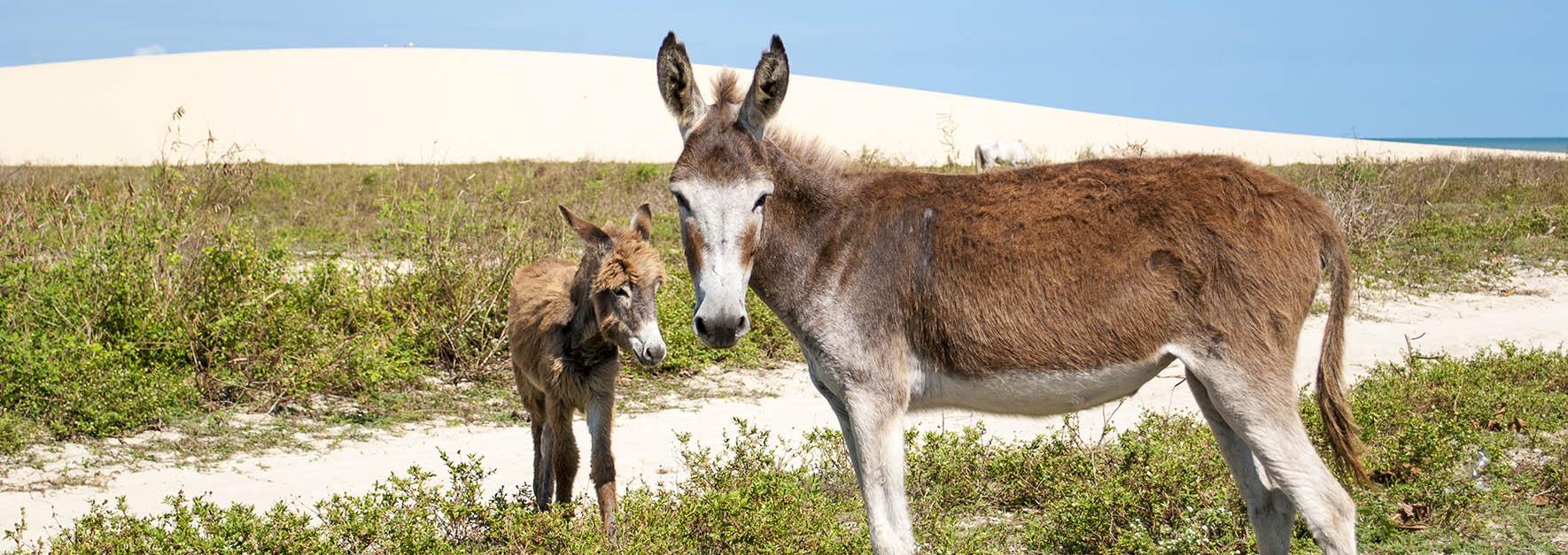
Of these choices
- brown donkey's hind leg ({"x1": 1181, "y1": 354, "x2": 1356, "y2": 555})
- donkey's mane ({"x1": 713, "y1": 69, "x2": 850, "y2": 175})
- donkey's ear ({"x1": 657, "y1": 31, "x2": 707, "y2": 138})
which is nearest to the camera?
brown donkey's hind leg ({"x1": 1181, "y1": 354, "x2": 1356, "y2": 555})

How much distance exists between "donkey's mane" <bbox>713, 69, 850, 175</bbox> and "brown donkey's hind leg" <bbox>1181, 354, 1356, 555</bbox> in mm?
1641

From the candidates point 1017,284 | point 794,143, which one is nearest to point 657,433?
point 794,143

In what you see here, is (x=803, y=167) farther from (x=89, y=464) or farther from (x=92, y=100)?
(x=92, y=100)

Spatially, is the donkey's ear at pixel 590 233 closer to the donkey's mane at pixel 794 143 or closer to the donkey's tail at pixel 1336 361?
the donkey's mane at pixel 794 143

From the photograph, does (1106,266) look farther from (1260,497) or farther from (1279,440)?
(1260,497)

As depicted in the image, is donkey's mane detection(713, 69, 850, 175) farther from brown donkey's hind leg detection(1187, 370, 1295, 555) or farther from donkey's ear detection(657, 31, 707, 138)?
brown donkey's hind leg detection(1187, 370, 1295, 555)

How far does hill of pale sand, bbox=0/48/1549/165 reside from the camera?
47875mm

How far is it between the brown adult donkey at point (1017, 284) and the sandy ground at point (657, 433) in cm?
251

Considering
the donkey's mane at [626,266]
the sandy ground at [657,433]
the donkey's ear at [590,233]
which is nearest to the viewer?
the donkey's mane at [626,266]

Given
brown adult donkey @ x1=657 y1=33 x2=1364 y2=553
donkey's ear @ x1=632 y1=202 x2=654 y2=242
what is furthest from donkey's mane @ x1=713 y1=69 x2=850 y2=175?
donkey's ear @ x1=632 y1=202 x2=654 y2=242

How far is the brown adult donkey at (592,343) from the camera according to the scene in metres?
6.14

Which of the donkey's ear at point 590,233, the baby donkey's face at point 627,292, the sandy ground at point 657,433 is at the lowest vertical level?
the sandy ground at point 657,433

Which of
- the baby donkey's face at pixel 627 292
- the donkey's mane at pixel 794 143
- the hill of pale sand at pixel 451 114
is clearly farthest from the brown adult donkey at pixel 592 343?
the hill of pale sand at pixel 451 114

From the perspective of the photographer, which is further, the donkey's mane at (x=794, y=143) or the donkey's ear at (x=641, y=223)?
the donkey's ear at (x=641, y=223)
